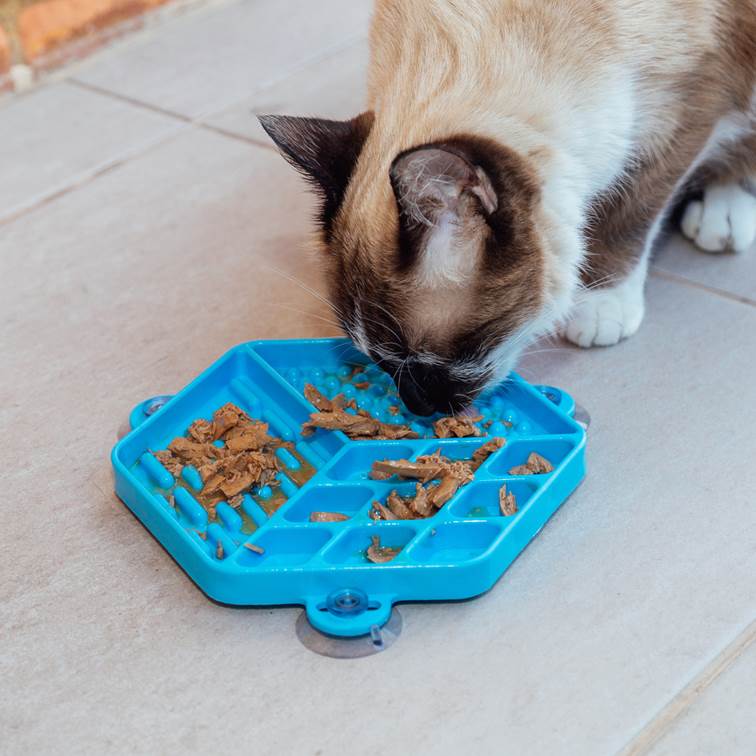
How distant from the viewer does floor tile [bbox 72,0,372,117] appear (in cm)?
284

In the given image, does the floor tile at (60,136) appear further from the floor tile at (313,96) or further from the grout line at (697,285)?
the grout line at (697,285)

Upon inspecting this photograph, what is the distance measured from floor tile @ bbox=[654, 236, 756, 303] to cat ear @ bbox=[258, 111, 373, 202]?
75cm

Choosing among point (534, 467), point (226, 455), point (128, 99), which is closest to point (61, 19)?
point (128, 99)

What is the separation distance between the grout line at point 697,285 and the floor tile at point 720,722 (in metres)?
0.83

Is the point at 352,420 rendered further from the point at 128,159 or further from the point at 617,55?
the point at 128,159

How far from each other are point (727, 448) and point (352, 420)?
22.3 inches

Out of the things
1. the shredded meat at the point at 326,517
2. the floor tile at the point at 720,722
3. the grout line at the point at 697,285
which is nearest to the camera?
the floor tile at the point at 720,722

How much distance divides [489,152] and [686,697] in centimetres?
72

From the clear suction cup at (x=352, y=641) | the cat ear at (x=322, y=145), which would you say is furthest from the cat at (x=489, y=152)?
the clear suction cup at (x=352, y=641)

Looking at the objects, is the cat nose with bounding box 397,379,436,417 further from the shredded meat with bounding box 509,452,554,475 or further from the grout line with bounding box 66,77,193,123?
the grout line with bounding box 66,77,193,123

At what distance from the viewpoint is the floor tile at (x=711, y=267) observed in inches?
78.9

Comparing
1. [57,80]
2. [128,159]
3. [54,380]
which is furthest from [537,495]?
[57,80]

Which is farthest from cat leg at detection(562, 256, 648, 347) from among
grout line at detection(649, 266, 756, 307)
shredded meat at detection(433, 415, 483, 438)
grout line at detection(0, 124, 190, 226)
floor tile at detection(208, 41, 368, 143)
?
grout line at detection(0, 124, 190, 226)

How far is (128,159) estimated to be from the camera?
2568mm
